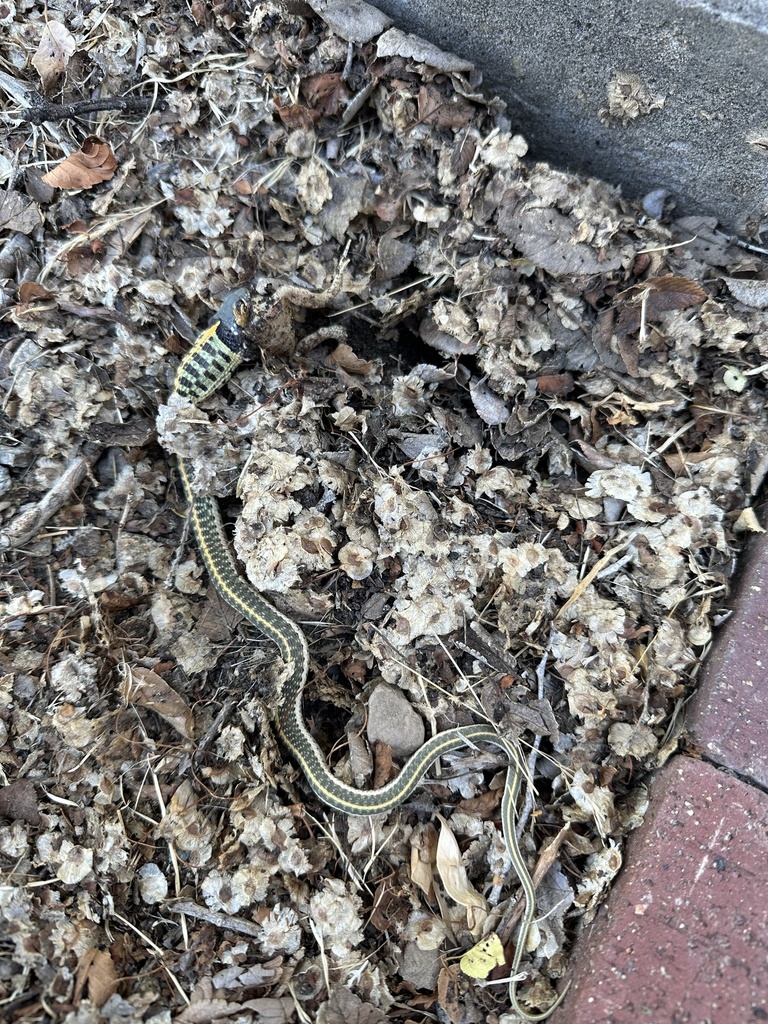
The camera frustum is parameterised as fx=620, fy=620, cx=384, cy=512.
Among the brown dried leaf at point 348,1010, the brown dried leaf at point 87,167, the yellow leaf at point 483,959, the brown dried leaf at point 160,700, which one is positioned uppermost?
the brown dried leaf at point 87,167

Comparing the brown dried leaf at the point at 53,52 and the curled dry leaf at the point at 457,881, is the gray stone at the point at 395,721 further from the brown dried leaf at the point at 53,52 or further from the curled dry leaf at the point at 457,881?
the brown dried leaf at the point at 53,52

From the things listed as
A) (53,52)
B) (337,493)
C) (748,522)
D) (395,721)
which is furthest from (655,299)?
(53,52)

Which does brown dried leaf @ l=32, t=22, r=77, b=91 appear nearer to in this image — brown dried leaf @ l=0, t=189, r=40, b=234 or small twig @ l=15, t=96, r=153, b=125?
small twig @ l=15, t=96, r=153, b=125

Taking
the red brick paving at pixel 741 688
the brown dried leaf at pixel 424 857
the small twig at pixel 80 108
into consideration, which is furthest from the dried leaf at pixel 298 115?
the brown dried leaf at pixel 424 857

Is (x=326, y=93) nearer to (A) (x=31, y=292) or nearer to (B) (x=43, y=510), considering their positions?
(A) (x=31, y=292)

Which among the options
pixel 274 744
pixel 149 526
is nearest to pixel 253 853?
pixel 274 744

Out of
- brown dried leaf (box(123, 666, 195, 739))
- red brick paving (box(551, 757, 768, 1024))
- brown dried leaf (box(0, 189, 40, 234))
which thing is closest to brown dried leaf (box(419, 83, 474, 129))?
brown dried leaf (box(0, 189, 40, 234))

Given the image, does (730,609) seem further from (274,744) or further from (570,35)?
(570,35)
